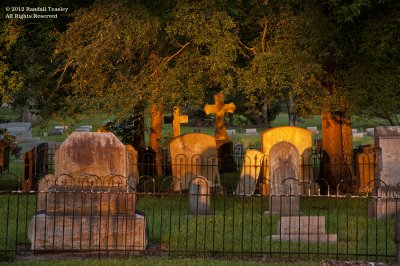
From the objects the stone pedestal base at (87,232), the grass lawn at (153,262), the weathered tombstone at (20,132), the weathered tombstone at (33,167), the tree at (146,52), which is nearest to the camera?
the grass lawn at (153,262)

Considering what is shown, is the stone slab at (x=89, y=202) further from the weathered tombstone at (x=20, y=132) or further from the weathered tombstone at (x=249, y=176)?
the weathered tombstone at (x=20, y=132)

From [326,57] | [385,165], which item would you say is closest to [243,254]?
[385,165]

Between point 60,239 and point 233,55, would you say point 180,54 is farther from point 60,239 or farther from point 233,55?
point 60,239

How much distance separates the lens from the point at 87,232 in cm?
1489

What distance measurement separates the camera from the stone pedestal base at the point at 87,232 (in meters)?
14.8

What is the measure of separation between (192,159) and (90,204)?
9347mm

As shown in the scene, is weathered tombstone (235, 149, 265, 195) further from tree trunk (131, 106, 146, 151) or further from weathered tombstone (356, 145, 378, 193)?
tree trunk (131, 106, 146, 151)

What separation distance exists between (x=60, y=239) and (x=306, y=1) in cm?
930

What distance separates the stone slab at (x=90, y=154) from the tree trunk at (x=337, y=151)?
942 cm

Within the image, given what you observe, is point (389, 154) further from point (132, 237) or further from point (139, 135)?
point (139, 135)

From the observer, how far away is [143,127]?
89.2 feet

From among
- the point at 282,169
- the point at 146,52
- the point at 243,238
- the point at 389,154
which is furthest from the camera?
the point at 146,52

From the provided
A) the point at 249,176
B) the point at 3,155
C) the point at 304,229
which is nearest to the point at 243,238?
the point at 304,229

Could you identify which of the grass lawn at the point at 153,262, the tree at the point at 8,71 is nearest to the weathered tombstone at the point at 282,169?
the grass lawn at the point at 153,262
